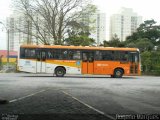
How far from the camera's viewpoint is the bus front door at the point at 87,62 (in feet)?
117

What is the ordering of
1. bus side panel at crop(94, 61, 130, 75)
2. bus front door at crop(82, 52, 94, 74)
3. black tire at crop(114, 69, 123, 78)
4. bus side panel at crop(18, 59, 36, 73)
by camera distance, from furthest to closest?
black tire at crop(114, 69, 123, 78)
bus side panel at crop(94, 61, 130, 75)
bus front door at crop(82, 52, 94, 74)
bus side panel at crop(18, 59, 36, 73)

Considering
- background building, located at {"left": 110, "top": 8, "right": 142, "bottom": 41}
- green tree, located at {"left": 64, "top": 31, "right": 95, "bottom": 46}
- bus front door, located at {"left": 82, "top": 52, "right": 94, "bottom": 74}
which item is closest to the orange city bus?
bus front door, located at {"left": 82, "top": 52, "right": 94, "bottom": 74}

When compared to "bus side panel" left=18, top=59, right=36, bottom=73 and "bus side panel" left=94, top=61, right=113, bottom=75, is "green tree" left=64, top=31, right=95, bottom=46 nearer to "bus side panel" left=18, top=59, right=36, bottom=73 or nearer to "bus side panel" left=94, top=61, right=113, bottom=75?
"bus side panel" left=94, top=61, right=113, bottom=75

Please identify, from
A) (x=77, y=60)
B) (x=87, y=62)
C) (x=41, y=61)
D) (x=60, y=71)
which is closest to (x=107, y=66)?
(x=87, y=62)

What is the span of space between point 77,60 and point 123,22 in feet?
217

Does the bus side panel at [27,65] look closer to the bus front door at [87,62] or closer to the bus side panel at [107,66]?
the bus front door at [87,62]

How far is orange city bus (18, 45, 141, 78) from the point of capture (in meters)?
34.8

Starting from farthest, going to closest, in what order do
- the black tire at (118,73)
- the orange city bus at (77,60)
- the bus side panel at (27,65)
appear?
the black tire at (118,73), the orange city bus at (77,60), the bus side panel at (27,65)

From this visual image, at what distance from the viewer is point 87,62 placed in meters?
35.8

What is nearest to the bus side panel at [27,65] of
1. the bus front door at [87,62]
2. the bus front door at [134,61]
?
the bus front door at [87,62]

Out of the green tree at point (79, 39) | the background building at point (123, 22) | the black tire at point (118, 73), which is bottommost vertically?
the black tire at point (118, 73)

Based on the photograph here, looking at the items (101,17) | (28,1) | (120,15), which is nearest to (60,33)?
(28,1)

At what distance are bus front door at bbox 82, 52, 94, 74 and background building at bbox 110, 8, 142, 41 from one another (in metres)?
63.1

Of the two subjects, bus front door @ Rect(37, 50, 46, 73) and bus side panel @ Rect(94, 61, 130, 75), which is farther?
bus side panel @ Rect(94, 61, 130, 75)
